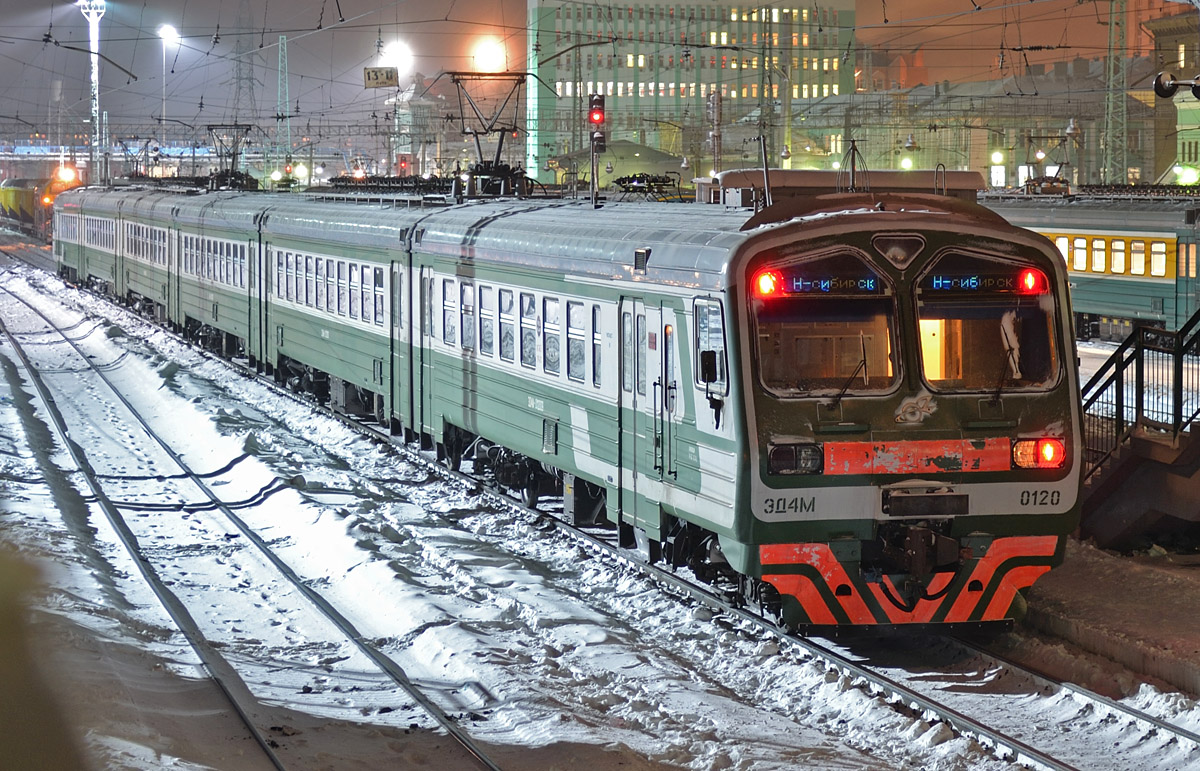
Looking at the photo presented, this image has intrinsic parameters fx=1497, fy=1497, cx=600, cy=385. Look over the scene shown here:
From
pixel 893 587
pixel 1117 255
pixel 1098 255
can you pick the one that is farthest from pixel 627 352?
pixel 1098 255

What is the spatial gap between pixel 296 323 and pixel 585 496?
11323 mm

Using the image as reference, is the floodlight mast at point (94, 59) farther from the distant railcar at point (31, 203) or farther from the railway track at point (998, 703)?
the railway track at point (998, 703)

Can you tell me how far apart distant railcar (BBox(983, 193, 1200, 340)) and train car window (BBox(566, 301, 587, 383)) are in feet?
57.5

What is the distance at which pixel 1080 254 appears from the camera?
108 ft

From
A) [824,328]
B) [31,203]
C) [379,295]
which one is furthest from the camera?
[31,203]

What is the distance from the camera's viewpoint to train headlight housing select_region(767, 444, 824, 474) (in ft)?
31.1

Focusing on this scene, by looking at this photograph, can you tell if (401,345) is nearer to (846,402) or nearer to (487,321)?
(487,321)

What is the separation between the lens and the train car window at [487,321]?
49.0 feet

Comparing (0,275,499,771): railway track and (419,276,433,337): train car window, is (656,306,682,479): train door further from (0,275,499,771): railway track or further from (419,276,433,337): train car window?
(419,276,433,337): train car window

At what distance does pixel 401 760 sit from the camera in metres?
8.27

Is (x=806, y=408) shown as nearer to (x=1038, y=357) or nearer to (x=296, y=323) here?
(x=1038, y=357)

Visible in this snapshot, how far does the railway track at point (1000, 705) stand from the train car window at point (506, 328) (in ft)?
13.5

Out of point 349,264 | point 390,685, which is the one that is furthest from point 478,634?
point 349,264

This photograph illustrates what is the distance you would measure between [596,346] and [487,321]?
3.08 m
